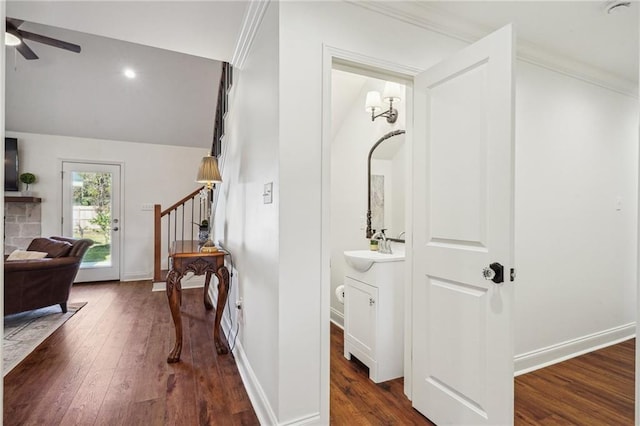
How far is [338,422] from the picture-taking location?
1.70 m

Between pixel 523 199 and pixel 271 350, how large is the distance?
6.73ft

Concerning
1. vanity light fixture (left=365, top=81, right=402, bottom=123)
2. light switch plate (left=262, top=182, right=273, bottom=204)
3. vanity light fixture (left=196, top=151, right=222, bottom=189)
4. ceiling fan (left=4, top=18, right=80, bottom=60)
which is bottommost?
light switch plate (left=262, top=182, right=273, bottom=204)

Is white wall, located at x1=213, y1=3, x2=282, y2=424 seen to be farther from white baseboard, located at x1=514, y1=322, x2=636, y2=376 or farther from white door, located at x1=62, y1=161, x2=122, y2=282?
white door, located at x1=62, y1=161, x2=122, y2=282

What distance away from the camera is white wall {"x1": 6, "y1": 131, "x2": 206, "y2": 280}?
476 cm

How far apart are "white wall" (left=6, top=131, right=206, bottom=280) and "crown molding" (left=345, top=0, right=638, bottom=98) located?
15.5 feet

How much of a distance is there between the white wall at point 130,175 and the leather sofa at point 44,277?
1.60 metres

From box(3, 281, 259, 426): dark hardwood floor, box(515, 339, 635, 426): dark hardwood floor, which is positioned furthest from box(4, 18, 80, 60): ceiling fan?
box(515, 339, 635, 426): dark hardwood floor

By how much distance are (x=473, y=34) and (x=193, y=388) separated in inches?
117

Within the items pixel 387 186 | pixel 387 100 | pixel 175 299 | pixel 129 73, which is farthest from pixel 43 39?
pixel 387 186

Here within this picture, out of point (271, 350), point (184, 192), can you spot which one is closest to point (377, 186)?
point (271, 350)

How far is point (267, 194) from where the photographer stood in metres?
1.66

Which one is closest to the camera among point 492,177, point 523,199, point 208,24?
point 492,177

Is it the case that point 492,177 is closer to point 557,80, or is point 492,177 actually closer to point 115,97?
A: point 557,80

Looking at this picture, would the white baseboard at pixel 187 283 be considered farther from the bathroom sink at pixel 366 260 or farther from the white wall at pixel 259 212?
the bathroom sink at pixel 366 260
